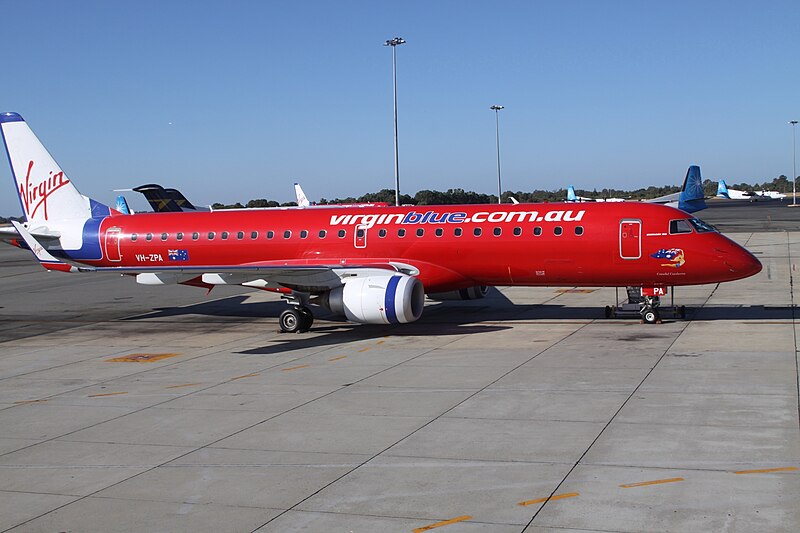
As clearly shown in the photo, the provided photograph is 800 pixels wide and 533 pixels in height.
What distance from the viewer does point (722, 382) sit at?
16859 millimetres

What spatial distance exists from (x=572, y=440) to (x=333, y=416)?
4.43 metres

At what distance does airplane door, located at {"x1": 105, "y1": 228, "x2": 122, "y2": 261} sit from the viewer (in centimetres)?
3070

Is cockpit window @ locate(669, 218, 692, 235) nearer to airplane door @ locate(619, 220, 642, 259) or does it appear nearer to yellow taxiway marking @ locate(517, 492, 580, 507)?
airplane door @ locate(619, 220, 642, 259)

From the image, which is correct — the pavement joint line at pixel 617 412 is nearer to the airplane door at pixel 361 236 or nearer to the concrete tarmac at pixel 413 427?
the concrete tarmac at pixel 413 427

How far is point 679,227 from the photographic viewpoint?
79.4ft

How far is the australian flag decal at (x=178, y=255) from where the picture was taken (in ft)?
98.4

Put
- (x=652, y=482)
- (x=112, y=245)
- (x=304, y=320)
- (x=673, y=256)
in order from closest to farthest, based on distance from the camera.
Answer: (x=652, y=482), (x=673, y=256), (x=304, y=320), (x=112, y=245)

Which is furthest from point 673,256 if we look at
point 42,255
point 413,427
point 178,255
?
point 42,255

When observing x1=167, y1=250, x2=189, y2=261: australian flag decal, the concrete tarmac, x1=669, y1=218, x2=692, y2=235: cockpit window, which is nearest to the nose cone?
x1=669, y1=218, x2=692, y2=235: cockpit window

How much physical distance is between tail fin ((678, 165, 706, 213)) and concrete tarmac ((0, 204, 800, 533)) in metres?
59.4

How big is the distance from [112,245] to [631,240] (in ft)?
59.8

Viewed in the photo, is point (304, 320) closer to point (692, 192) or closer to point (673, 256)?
point (673, 256)

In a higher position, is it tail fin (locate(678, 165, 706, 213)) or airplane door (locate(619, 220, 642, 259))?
tail fin (locate(678, 165, 706, 213))

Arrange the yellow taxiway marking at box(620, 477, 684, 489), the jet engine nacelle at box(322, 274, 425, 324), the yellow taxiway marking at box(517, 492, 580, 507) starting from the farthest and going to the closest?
the jet engine nacelle at box(322, 274, 425, 324), the yellow taxiway marking at box(620, 477, 684, 489), the yellow taxiway marking at box(517, 492, 580, 507)
